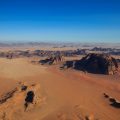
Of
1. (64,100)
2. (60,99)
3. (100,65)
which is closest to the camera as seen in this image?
(64,100)

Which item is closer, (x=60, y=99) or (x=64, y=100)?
(x=64, y=100)

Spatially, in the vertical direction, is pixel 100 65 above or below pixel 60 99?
above

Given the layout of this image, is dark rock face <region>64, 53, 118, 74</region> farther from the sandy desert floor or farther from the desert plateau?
the sandy desert floor

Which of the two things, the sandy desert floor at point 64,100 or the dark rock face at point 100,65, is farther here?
the dark rock face at point 100,65

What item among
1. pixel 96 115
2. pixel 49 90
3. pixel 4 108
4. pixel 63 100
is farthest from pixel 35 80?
pixel 96 115

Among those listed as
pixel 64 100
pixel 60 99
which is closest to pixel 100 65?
pixel 60 99

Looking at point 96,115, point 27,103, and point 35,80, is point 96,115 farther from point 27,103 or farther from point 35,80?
point 35,80

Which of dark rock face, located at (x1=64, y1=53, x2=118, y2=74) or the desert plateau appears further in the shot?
dark rock face, located at (x1=64, y1=53, x2=118, y2=74)

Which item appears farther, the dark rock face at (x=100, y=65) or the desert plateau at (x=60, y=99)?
the dark rock face at (x=100, y=65)

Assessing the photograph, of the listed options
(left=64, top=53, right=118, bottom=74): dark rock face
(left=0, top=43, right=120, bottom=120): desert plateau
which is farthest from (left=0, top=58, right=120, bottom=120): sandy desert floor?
(left=64, top=53, right=118, bottom=74): dark rock face

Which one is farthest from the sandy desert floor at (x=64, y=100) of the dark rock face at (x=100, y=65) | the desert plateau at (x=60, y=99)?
the dark rock face at (x=100, y=65)

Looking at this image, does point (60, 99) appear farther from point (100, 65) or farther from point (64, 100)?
point (100, 65)

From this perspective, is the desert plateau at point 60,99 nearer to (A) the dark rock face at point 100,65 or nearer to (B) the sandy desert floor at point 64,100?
(B) the sandy desert floor at point 64,100

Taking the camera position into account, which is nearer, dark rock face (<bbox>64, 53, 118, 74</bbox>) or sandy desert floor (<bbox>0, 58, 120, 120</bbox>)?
sandy desert floor (<bbox>0, 58, 120, 120</bbox>)
